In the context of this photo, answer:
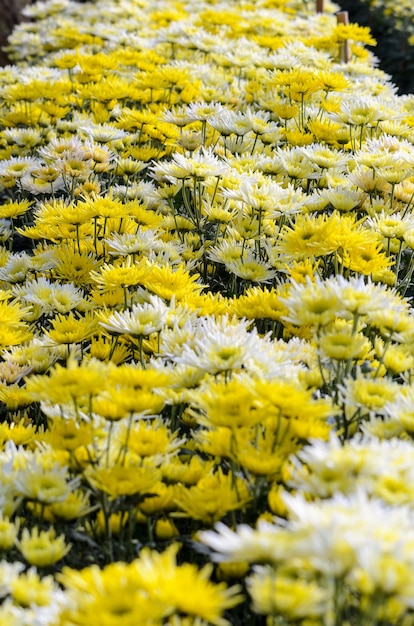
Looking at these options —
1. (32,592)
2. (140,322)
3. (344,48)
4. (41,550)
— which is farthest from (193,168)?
(344,48)

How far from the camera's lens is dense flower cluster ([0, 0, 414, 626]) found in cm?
104

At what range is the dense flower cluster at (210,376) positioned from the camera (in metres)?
1.04

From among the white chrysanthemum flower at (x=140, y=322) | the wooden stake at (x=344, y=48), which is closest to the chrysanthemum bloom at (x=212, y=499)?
the white chrysanthemum flower at (x=140, y=322)

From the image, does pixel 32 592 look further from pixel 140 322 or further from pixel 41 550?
pixel 140 322

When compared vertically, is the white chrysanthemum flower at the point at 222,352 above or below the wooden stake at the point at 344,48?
above

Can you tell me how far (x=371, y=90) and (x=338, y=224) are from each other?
2.27m

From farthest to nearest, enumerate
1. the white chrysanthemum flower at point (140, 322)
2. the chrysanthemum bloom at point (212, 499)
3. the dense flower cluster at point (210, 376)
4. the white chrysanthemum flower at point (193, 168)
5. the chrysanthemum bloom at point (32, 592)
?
the white chrysanthemum flower at point (193, 168)
the white chrysanthemum flower at point (140, 322)
the chrysanthemum bloom at point (212, 499)
the chrysanthemum bloom at point (32, 592)
the dense flower cluster at point (210, 376)

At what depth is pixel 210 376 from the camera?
1705mm

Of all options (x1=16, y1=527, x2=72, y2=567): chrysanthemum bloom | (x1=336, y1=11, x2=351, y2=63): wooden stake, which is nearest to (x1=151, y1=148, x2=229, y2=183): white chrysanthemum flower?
(x1=16, y1=527, x2=72, y2=567): chrysanthemum bloom

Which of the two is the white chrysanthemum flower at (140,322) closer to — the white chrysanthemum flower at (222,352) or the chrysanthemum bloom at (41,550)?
the white chrysanthemum flower at (222,352)

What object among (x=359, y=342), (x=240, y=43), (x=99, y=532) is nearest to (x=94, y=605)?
(x=99, y=532)

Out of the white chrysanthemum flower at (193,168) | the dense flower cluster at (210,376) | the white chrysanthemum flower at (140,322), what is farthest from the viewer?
the white chrysanthemum flower at (193,168)

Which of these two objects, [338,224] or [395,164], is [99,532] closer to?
[338,224]

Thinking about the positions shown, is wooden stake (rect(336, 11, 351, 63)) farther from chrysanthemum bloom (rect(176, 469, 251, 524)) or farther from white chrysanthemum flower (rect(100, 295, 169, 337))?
chrysanthemum bloom (rect(176, 469, 251, 524))
